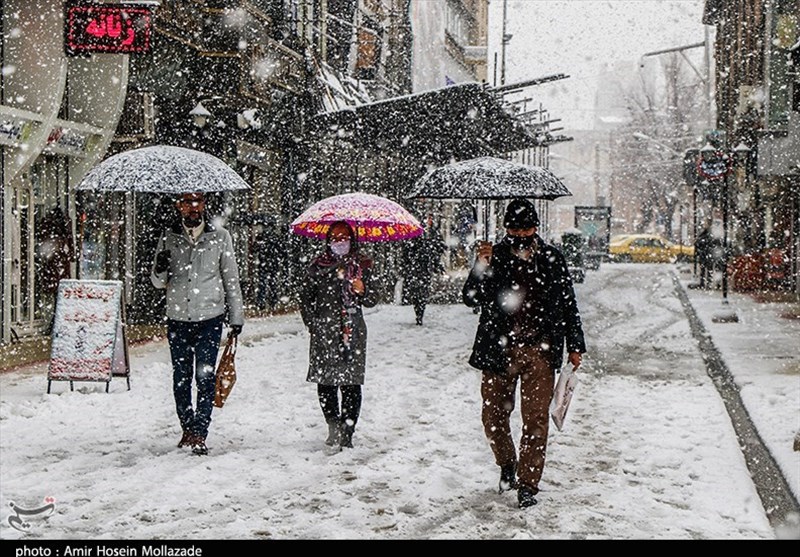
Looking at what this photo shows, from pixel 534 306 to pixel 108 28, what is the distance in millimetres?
11128

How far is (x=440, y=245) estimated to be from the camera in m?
21.6

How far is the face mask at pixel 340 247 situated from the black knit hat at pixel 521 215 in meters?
1.95

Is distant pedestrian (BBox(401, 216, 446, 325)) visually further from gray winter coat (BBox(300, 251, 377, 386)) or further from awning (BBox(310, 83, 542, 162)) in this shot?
gray winter coat (BBox(300, 251, 377, 386))

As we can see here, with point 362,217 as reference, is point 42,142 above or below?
above

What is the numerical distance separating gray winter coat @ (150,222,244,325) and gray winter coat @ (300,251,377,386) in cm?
55

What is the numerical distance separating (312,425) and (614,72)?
136580 millimetres

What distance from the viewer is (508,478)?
22.8ft

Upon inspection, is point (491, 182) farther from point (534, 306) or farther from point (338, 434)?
point (534, 306)

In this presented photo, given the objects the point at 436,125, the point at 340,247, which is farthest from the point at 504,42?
the point at 340,247

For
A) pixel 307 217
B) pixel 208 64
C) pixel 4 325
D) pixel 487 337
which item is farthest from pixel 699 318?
pixel 487 337

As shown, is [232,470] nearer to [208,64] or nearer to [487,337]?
[487,337]

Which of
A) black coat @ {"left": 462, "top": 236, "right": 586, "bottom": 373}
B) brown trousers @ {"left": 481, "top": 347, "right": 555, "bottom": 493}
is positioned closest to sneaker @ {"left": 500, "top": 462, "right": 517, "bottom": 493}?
brown trousers @ {"left": 481, "top": 347, "right": 555, "bottom": 493}

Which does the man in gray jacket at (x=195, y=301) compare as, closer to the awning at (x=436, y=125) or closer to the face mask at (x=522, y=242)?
the face mask at (x=522, y=242)

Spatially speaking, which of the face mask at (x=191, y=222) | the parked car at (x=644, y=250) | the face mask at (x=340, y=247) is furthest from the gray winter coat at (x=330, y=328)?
the parked car at (x=644, y=250)
